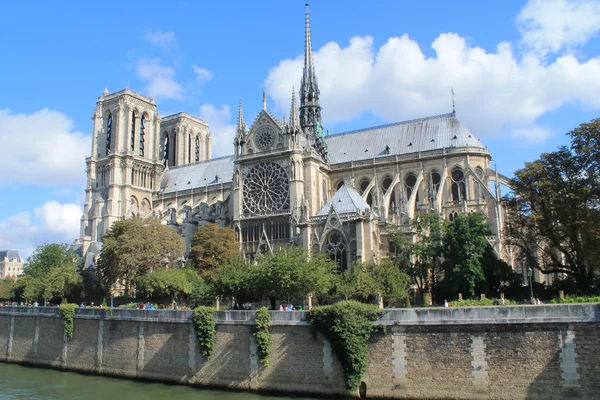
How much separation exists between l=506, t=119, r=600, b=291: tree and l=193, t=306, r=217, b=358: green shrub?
1942cm

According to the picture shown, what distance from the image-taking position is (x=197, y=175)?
8106 cm

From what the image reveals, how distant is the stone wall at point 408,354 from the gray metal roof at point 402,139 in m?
37.9

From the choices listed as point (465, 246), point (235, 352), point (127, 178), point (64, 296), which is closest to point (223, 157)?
point (127, 178)

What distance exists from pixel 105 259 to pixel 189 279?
347 inches

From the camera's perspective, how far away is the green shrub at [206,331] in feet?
92.6

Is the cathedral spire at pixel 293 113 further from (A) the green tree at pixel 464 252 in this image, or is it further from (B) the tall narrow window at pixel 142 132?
(B) the tall narrow window at pixel 142 132

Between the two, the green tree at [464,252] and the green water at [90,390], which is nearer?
the green water at [90,390]

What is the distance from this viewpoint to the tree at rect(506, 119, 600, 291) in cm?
3175

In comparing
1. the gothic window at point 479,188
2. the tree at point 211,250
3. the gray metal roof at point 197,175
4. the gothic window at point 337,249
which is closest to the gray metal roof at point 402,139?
the gothic window at point 479,188

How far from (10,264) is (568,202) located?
13276 centimetres

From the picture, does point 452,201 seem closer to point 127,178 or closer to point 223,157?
point 223,157

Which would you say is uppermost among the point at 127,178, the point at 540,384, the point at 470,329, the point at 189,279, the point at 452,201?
the point at 127,178

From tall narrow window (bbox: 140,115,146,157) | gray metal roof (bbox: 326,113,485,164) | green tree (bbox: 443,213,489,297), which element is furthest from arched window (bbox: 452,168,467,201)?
tall narrow window (bbox: 140,115,146,157)

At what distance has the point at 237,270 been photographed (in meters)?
38.6
